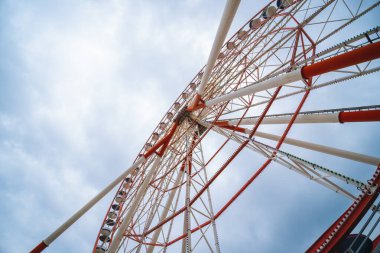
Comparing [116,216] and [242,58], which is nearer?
[242,58]

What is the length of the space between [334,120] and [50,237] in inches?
383

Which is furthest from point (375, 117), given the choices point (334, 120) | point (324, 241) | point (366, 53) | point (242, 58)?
point (242, 58)

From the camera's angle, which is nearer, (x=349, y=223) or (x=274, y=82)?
(x=349, y=223)

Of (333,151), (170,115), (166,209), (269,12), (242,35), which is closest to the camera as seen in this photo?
(333,151)

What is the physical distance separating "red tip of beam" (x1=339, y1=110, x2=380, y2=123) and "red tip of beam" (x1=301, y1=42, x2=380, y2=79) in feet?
5.92

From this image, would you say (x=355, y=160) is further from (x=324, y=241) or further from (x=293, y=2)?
(x=293, y=2)

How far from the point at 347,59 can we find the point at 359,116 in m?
2.54

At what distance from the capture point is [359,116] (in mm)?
5082

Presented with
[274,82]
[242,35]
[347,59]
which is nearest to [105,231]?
[274,82]

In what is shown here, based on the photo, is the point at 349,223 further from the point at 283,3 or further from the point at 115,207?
the point at 115,207

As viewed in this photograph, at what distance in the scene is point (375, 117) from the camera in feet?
15.0

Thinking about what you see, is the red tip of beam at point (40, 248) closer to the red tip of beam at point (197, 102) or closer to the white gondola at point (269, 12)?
the red tip of beam at point (197, 102)

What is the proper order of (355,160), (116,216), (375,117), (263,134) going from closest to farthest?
(375,117)
(355,160)
(263,134)
(116,216)

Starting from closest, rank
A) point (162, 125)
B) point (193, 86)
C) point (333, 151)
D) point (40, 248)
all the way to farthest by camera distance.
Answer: point (333, 151)
point (40, 248)
point (193, 86)
point (162, 125)
